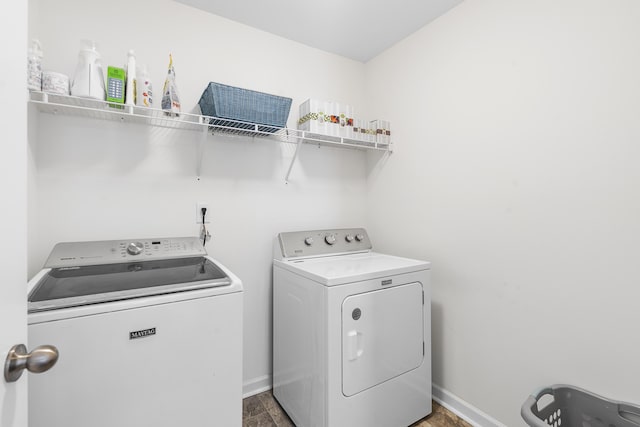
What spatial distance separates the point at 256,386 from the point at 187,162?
1.56m

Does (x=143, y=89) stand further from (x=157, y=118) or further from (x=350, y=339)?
(x=350, y=339)

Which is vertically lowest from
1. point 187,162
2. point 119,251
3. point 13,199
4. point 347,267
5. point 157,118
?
point 347,267

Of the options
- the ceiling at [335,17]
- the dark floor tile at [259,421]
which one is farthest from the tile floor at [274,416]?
the ceiling at [335,17]

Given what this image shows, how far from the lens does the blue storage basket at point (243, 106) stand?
1641 millimetres

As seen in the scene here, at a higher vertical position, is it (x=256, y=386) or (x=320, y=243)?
(x=320, y=243)

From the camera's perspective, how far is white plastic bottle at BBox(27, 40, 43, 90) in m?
1.25

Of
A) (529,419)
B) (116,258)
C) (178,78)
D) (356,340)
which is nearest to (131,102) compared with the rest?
(178,78)

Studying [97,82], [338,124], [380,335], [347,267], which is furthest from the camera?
[338,124]

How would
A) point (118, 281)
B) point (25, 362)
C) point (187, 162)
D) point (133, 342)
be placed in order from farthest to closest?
point (187, 162) < point (118, 281) < point (133, 342) < point (25, 362)

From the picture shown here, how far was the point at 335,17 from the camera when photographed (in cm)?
200

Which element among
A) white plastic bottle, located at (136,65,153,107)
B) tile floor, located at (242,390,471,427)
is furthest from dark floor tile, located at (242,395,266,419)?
white plastic bottle, located at (136,65,153,107)

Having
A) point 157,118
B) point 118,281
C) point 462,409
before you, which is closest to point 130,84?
point 157,118

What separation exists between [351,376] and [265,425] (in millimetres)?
672

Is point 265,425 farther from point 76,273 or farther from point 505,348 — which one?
point 505,348
